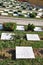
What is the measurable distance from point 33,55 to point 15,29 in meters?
3.65

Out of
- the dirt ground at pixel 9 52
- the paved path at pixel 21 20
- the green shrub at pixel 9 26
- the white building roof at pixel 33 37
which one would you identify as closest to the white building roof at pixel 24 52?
the dirt ground at pixel 9 52

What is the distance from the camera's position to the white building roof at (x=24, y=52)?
668cm

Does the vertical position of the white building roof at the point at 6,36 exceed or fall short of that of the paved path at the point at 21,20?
it exceeds it

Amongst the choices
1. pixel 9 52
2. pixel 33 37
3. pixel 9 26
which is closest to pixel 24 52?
pixel 9 52

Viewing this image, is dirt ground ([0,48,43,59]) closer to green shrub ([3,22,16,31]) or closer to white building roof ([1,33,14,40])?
white building roof ([1,33,14,40])

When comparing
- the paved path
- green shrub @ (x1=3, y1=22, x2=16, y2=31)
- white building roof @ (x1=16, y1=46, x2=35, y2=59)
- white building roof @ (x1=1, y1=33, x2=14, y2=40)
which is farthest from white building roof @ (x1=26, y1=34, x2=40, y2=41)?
the paved path

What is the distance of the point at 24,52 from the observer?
7043mm

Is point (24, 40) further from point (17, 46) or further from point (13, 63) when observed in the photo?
point (13, 63)

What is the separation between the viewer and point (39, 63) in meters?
6.46

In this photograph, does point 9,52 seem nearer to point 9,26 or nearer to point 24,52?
point 24,52

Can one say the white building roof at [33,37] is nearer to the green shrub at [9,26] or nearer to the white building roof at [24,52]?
the green shrub at [9,26]

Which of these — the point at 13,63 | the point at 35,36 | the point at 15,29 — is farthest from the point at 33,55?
the point at 15,29

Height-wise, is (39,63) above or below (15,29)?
above

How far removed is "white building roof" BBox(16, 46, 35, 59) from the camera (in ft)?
21.9
